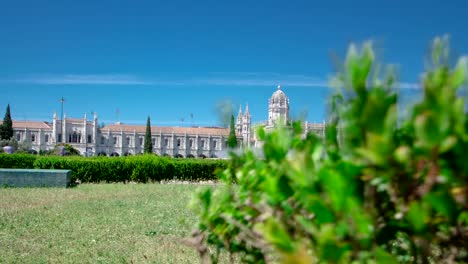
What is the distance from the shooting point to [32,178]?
1570 centimetres

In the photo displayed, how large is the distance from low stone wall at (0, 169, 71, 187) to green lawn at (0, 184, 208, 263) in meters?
3.30

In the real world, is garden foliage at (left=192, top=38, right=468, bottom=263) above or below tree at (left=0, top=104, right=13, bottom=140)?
below

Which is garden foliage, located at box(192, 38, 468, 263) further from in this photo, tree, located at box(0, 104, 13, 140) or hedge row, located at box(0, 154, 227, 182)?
tree, located at box(0, 104, 13, 140)

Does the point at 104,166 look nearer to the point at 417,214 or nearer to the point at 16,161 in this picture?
the point at 16,161

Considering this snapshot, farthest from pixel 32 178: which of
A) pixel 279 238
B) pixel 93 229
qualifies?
pixel 279 238

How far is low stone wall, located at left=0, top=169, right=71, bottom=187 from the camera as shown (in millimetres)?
15484

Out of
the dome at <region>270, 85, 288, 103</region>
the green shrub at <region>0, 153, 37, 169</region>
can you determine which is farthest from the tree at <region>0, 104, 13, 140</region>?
the green shrub at <region>0, 153, 37, 169</region>

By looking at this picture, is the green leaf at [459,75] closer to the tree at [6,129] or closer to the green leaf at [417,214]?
the green leaf at [417,214]

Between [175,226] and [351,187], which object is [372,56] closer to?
[351,187]

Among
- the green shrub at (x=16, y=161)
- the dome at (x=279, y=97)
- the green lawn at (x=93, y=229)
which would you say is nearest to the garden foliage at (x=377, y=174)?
the green lawn at (x=93, y=229)

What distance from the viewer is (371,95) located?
2.87ft

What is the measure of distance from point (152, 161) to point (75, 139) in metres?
79.7

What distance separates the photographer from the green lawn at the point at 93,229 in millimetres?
5664

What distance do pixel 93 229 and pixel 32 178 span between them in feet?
30.9
